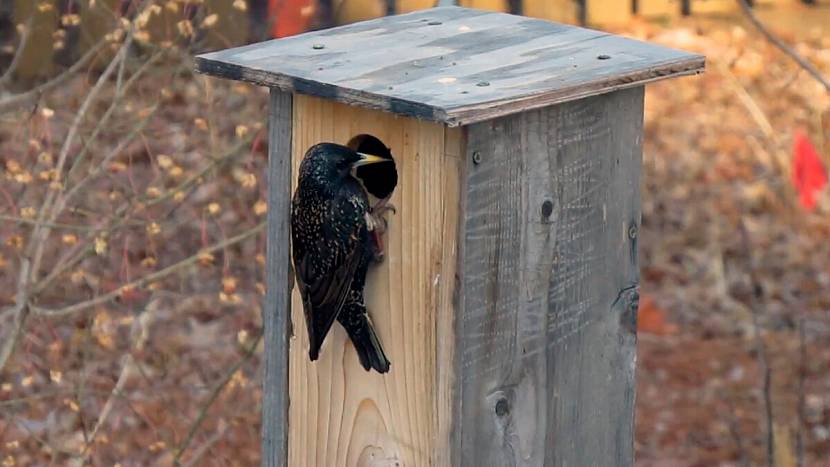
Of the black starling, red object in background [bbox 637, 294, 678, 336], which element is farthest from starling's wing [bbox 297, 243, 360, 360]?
red object in background [bbox 637, 294, 678, 336]

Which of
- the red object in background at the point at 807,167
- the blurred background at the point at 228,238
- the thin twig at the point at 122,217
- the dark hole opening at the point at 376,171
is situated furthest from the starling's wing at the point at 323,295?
the red object in background at the point at 807,167

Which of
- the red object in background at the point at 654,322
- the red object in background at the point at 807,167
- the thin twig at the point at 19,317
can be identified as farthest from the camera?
the red object in background at the point at 654,322

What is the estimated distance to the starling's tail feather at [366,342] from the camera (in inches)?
107

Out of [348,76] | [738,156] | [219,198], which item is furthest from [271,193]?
[738,156]

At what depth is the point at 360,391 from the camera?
9.21ft

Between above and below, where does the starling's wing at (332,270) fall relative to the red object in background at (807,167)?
above

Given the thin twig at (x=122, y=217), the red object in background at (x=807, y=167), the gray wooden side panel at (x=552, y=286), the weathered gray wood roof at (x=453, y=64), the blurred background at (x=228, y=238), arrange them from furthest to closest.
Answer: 1. the red object in background at (x=807, y=167)
2. the blurred background at (x=228, y=238)
3. the thin twig at (x=122, y=217)
4. the gray wooden side panel at (x=552, y=286)
5. the weathered gray wood roof at (x=453, y=64)

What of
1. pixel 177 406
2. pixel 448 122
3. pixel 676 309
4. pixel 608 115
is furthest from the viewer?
pixel 676 309

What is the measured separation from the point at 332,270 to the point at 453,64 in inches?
17.2

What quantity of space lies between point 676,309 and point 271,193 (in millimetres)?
5265

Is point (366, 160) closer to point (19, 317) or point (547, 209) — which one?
point (547, 209)

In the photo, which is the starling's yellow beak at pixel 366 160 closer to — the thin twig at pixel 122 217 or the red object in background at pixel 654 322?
the thin twig at pixel 122 217

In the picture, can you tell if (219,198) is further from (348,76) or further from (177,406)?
(348,76)

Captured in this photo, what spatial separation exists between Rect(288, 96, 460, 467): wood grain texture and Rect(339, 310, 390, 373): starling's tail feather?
15mm
